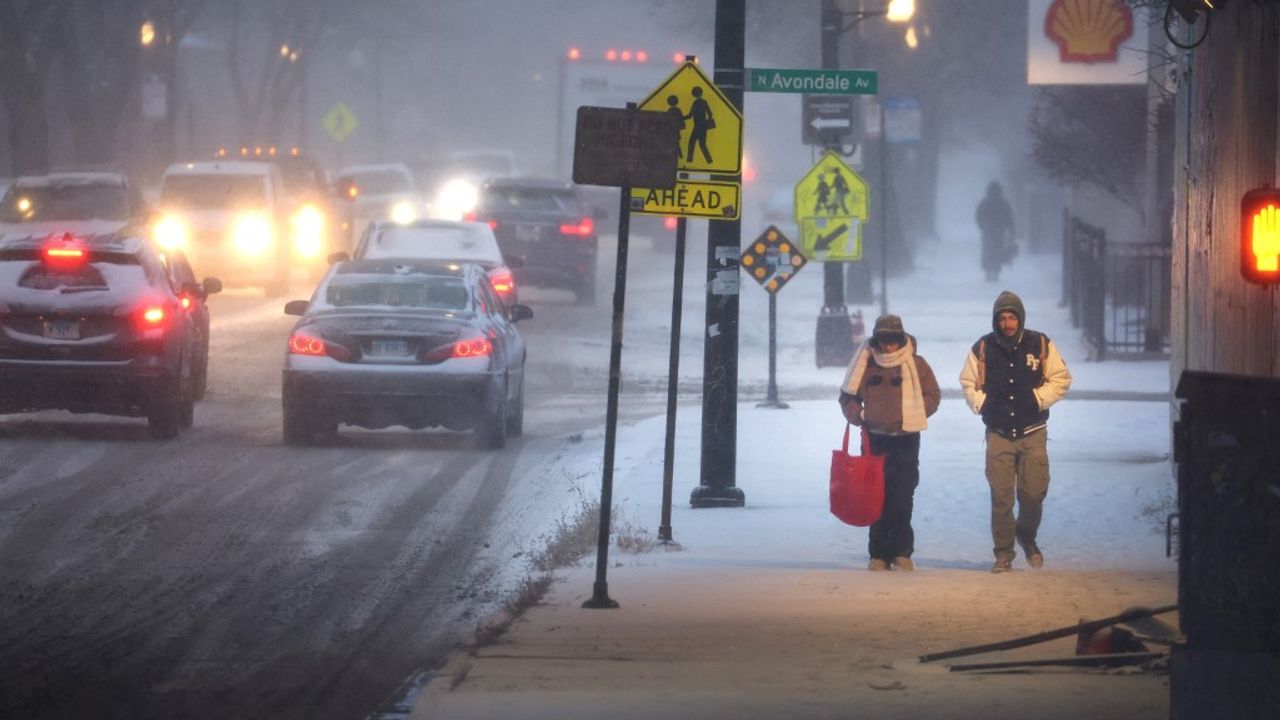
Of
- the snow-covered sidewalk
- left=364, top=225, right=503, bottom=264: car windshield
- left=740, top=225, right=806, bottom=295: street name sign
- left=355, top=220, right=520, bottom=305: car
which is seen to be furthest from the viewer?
left=364, top=225, right=503, bottom=264: car windshield

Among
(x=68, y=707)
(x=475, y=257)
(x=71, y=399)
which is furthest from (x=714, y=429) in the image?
(x=475, y=257)

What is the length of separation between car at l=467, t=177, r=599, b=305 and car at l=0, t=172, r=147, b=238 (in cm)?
529

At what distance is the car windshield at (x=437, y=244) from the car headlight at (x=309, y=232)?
36.5 feet

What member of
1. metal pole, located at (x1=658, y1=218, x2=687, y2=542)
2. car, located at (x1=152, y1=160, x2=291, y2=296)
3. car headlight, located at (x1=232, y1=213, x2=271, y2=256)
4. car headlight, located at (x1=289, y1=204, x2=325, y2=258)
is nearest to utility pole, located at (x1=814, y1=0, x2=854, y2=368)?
car headlight, located at (x1=232, y1=213, x2=271, y2=256)

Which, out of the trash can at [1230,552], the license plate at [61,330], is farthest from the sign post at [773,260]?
the trash can at [1230,552]

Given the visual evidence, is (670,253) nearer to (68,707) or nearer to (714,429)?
(714,429)

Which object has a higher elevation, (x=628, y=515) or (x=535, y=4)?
(x=535, y=4)

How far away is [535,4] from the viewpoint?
104m

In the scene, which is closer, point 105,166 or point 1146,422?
point 1146,422

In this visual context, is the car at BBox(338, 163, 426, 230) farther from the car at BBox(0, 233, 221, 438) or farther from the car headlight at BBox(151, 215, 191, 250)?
the car at BBox(0, 233, 221, 438)

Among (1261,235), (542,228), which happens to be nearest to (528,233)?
(542,228)

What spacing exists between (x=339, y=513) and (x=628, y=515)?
1.93m

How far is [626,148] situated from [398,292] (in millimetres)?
7722

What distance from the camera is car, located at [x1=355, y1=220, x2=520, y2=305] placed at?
2605 centimetres
